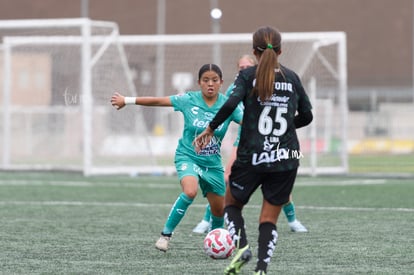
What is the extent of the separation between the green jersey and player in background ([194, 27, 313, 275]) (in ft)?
5.68

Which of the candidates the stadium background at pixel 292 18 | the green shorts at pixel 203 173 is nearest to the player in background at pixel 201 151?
the green shorts at pixel 203 173

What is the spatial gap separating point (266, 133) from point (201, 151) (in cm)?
195

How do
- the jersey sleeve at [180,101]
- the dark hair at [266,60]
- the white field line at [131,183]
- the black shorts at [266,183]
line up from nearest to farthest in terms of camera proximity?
the dark hair at [266,60] < the black shorts at [266,183] < the jersey sleeve at [180,101] < the white field line at [131,183]

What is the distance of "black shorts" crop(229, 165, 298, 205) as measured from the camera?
6.33m

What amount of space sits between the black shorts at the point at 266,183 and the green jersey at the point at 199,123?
1.73 meters

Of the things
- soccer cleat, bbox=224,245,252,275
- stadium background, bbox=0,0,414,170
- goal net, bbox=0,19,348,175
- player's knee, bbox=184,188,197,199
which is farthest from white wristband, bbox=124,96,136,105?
stadium background, bbox=0,0,414,170

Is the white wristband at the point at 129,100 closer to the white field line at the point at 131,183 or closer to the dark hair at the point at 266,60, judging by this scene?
the dark hair at the point at 266,60

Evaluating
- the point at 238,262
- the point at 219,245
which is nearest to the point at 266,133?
the point at 238,262

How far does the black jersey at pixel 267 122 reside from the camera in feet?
20.5

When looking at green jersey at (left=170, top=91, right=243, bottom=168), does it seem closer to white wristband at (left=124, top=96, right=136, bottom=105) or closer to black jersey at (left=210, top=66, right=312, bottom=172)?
white wristband at (left=124, top=96, right=136, bottom=105)

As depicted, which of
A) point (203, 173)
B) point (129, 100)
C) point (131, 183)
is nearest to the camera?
point (129, 100)

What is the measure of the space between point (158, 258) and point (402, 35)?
1585 inches

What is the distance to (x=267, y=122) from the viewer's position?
6.27m

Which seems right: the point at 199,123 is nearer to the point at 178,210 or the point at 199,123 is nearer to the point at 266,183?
the point at 178,210
